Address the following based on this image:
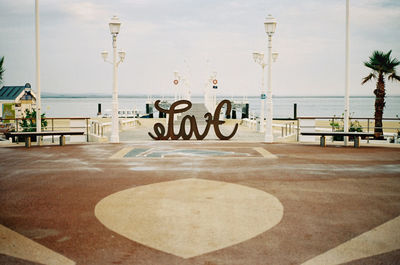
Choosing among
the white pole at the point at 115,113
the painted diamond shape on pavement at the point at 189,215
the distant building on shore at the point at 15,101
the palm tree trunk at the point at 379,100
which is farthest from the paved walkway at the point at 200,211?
the palm tree trunk at the point at 379,100

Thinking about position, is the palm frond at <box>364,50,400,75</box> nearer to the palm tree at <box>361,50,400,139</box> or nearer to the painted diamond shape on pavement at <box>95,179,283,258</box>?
the palm tree at <box>361,50,400,139</box>

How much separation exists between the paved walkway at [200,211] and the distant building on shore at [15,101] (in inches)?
458

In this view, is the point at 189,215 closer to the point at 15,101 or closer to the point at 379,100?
the point at 15,101

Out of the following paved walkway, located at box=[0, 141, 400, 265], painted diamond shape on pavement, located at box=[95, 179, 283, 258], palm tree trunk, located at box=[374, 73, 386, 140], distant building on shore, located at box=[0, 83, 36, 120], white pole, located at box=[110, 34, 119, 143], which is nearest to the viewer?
paved walkway, located at box=[0, 141, 400, 265]

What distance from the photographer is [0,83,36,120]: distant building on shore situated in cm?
2362

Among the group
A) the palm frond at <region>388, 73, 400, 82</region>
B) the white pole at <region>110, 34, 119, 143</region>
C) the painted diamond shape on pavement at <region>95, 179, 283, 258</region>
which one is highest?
the palm frond at <region>388, 73, 400, 82</region>

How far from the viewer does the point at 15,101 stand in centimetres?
2545

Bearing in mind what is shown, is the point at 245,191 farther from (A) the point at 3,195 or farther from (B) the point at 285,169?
(A) the point at 3,195

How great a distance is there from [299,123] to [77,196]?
1525 centimetres

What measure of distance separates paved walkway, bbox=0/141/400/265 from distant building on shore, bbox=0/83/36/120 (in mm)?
11639

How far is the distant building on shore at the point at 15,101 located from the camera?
77.5 ft

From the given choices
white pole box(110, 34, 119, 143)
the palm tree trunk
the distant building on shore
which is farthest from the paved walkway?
the palm tree trunk

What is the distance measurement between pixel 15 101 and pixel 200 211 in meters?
21.7

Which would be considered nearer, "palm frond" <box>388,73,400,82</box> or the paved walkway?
the paved walkway
